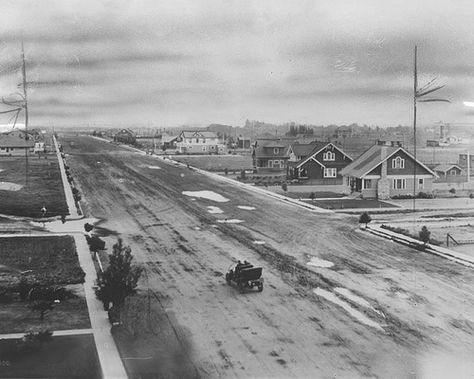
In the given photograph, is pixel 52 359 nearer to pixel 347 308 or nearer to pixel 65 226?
pixel 347 308

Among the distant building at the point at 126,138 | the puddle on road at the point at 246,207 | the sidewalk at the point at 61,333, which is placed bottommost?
the sidewalk at the point at 61,333

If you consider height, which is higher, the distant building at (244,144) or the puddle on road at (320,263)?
the distant building at (244,144)

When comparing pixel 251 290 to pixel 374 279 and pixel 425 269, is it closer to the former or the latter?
pixel 374 279

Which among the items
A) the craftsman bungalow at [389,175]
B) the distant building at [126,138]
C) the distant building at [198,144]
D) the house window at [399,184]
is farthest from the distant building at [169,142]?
the house window at [399,184]

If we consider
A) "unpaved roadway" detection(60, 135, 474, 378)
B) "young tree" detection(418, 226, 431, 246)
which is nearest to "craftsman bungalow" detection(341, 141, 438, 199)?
"unpaved roadway" detection(60, 135, 474, 378)

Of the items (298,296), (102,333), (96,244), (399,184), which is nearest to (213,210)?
(96,244)

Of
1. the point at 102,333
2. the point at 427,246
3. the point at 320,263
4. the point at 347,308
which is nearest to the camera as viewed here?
the point at 102,333

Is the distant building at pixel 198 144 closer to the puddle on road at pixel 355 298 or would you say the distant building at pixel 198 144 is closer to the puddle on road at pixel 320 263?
the puddle on road at pixel 320 263
